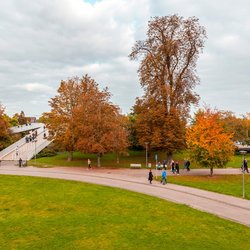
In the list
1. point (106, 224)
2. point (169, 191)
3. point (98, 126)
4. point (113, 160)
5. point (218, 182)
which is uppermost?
point (98, 126)

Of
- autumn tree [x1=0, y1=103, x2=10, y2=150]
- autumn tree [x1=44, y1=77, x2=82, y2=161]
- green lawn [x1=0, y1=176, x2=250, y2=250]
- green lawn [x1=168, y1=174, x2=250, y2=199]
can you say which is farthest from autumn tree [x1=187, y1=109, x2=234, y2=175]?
autumn tree [x1=0, y1=103, x2=10, y2=150]

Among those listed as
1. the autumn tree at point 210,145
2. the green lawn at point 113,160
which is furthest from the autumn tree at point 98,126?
the autumn tree at point 210,145

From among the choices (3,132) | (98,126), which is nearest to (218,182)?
(98,126)

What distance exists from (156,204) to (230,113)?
69.6 metres

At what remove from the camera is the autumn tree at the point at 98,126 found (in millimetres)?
36831

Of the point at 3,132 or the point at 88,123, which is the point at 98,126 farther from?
the point at 3,132

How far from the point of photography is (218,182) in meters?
27.3

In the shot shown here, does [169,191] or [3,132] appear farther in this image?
[3,132]

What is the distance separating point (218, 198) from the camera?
21.6m

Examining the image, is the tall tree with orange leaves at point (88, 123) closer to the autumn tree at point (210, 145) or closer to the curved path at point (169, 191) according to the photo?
the curved path at point (169, 191)

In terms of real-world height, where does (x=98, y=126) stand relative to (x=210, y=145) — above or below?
above

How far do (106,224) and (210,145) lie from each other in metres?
18.0

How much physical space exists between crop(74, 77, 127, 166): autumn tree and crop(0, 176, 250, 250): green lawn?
45.1 ft

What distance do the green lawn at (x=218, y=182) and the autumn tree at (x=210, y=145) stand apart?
1.67 metres
